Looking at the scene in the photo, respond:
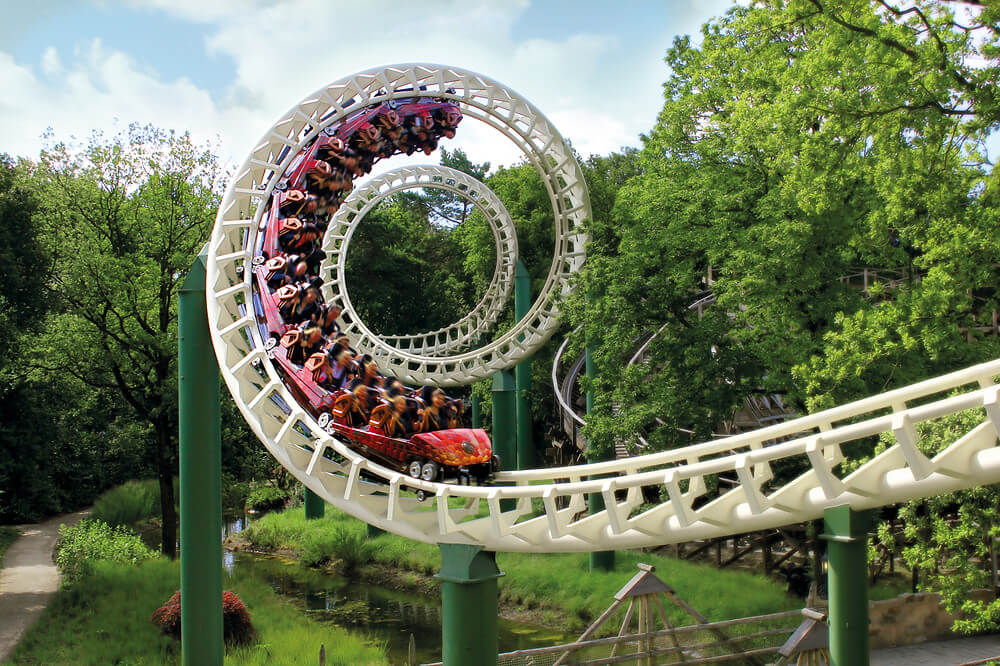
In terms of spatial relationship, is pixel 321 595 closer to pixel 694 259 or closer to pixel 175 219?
pixel 175 219

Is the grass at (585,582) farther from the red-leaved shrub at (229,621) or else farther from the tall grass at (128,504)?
the tall grass at (128,504)

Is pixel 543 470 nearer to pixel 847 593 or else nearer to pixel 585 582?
pixel 847 593

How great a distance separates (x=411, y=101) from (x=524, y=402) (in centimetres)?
1109

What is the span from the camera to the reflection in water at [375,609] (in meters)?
14.3

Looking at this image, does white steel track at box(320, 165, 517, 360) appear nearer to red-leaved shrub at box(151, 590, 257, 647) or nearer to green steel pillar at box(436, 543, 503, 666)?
red-leaved shrub at box(151, 590, 257, 647)

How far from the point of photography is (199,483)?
9883mm

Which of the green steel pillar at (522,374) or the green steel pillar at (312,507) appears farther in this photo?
the green steel pillar at (312,507)

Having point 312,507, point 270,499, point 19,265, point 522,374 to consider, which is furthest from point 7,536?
point 522,374

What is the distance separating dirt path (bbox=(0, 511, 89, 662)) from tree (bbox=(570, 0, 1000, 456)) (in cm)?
962

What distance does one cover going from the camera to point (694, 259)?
14.4 m

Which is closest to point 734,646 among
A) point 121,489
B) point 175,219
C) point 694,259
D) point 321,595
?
point 694,259

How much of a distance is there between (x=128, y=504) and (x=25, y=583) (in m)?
9.27

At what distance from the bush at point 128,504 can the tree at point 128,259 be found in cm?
662

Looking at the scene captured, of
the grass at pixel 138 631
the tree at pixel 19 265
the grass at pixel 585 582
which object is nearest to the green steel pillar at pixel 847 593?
the grass at pixel 585 582
